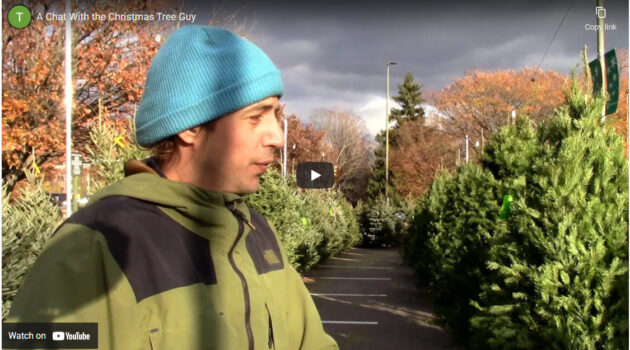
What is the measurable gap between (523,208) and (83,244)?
405 centimetres

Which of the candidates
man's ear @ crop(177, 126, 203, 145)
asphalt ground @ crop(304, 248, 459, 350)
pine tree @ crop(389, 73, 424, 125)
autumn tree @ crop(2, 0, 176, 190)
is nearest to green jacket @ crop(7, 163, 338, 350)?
man's ear @ crop(177, 126, 203, 145)

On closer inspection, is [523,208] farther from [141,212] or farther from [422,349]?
[422,349]

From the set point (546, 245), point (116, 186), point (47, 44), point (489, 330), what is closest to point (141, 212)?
point (116, 186)

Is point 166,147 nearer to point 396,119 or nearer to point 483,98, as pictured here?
point 483,98

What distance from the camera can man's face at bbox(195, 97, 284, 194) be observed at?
4.11ft

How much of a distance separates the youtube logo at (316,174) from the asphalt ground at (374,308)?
2.68m

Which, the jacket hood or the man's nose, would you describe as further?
the man's nose

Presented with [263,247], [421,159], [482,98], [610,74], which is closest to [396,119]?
[421,159]

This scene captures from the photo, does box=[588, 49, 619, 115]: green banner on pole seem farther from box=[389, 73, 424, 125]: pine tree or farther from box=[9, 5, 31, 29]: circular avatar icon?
box=[389, 73, 424, 125]: pine tree

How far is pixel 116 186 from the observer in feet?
3.68

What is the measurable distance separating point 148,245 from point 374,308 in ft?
38.5

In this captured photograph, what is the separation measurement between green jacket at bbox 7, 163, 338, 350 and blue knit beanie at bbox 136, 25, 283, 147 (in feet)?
0.52

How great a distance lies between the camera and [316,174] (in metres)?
8.00

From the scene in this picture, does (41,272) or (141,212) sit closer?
(41,272)
